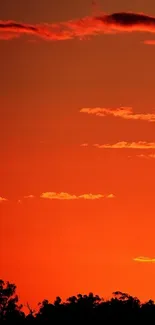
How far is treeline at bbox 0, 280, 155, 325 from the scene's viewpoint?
12556cm

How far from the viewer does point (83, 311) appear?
13250 cm

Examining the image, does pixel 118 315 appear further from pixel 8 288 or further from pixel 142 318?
pixel 8 288

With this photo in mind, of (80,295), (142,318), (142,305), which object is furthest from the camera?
(80,295)

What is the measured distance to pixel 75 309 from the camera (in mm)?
135625

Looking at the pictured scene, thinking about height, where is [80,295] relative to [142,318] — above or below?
above

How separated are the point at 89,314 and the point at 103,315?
→ 341cm

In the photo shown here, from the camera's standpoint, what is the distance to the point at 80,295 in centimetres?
14525

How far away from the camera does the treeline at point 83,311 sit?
4943 inches

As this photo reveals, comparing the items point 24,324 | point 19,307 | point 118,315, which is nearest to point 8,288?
point 19,307

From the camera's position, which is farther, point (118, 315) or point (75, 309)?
point (75, 309)

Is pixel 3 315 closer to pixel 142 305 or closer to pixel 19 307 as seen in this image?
pixel 19 307

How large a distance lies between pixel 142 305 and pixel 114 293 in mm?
8727

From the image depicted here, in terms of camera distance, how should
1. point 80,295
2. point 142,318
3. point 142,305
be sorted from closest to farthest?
point 142,318 < point 142,305 < point 80,295

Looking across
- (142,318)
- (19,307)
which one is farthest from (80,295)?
(142,318)
